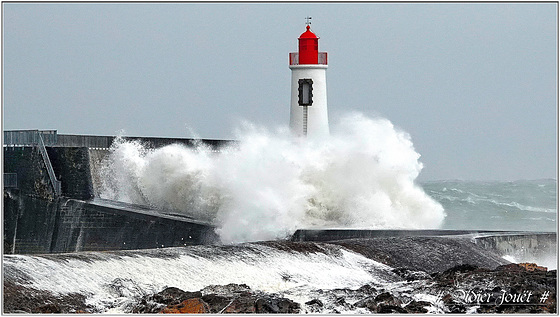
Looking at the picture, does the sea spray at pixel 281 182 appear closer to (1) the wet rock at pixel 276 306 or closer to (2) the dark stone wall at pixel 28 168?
(2) the dark stone wall at pixel 28 168

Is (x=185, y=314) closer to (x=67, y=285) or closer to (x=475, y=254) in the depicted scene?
(x=67, y=285)

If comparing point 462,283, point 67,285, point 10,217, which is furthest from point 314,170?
point 67,285

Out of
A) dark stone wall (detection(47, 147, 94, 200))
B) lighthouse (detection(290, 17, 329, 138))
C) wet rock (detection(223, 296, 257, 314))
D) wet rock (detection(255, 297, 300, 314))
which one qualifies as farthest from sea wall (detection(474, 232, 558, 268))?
dark stone wall (detection(47, 147, 94, 200))

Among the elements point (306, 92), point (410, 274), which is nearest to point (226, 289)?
point (410, 274)

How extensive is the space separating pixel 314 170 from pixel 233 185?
1.54 metres

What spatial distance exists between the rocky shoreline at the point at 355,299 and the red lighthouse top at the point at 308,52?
10564 mm

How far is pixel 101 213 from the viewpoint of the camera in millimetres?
17078

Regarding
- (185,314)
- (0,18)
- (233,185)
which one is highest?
(0,18)

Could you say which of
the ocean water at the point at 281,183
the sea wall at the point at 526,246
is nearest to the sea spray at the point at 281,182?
the ocean water at the point at 281,183

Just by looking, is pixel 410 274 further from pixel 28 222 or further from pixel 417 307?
pixel 28 222

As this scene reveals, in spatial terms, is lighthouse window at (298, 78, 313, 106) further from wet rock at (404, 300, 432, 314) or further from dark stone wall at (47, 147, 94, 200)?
wet rock at (404, 300, 432, 314)

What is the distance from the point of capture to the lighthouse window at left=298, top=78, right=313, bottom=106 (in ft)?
69.8

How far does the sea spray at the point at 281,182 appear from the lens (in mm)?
17719

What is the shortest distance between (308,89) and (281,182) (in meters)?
3.42
